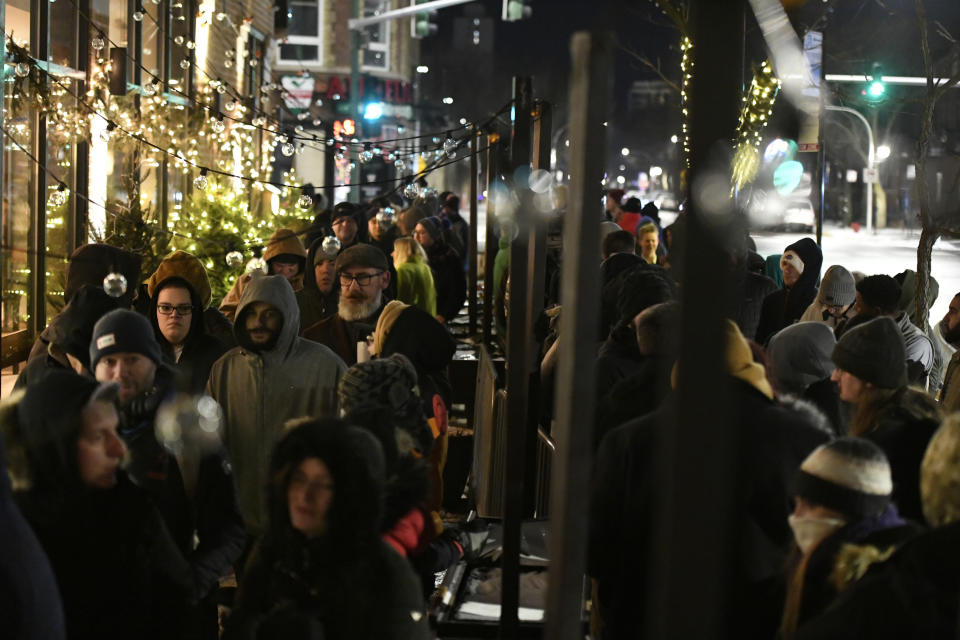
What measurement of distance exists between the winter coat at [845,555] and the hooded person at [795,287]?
308 inches

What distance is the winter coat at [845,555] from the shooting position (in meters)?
3.34

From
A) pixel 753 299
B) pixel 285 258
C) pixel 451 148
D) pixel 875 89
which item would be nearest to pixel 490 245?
pixel 451 148

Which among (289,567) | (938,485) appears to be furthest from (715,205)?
(289,567)

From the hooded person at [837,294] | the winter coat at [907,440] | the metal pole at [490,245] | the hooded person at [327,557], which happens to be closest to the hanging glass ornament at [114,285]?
the hooded person at [327,557]

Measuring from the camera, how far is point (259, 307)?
6.21 m

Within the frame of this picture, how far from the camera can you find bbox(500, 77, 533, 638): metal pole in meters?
4.68

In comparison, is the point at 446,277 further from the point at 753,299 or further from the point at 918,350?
the point at 918,350

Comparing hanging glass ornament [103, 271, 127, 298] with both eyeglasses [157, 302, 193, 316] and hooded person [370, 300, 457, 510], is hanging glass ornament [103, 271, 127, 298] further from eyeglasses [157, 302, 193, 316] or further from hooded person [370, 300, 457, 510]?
hooded person [370, 300, 457, 510]

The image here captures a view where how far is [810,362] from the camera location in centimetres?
627

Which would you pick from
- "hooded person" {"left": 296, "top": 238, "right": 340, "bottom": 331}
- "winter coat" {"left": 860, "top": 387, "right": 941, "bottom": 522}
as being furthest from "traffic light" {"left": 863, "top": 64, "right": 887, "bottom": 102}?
"winter coat" {"left": 860, "top": 387, "right": 941, "bottom": 522}

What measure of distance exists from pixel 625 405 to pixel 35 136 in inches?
376

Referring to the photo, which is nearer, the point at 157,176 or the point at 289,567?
the point at 289,567

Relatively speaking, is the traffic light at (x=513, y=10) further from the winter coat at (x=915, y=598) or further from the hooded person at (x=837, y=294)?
the winter coat at (x=915, y=598)

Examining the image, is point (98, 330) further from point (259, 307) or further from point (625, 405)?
point (625, 405)
